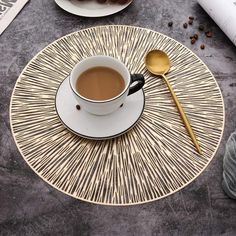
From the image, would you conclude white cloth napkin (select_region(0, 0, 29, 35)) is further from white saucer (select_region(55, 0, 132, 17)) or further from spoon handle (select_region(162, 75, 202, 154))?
spoon handle (select_region(162, 75, 202, 154))

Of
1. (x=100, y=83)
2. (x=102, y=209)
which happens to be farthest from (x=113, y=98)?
(x=102, y=209)

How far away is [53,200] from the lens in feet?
1.76

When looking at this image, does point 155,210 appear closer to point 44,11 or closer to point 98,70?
point 98,70

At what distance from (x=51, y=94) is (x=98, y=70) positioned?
0.09 m

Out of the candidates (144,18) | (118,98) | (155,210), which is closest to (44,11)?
(144,18)

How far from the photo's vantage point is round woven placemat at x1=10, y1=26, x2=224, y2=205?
54cm

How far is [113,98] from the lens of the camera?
535 millimetres

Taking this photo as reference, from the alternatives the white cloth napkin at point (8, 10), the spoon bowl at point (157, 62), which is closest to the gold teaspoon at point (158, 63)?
the spoon bowl at point (157, 62)

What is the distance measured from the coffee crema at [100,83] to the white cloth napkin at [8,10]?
246 mm

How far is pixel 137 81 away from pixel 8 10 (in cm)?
34

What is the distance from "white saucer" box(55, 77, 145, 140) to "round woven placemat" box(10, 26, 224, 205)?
0.05ft

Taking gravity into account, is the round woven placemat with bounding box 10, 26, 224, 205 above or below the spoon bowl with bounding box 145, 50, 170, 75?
below

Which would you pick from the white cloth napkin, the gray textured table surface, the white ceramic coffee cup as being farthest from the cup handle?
the white cloth napkin

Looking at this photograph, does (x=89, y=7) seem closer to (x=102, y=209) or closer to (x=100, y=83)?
(x=100, y=83)
